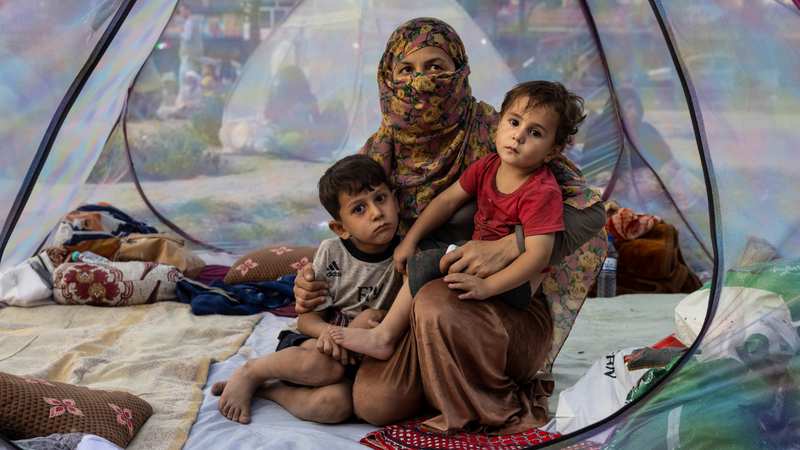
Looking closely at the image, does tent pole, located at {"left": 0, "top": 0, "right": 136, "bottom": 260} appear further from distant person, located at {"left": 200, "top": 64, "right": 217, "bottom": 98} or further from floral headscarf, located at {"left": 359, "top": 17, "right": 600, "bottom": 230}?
distant person, located at {"left": 200, "top": 64, "right": 217, "bottom": 98}

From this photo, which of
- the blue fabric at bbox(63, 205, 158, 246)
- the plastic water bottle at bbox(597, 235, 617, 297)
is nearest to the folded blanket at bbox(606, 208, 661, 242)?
the plastic water bottle at bbox(597, 235, 617, 297)

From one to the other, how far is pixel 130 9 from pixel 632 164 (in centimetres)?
267

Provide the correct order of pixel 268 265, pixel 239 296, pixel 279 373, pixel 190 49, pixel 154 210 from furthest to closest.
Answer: pixel 154 210 → pixel 190 49 → pixel 268 265 → pixel 239 296 → pixel 279 373

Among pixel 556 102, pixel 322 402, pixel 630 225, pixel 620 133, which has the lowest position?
pixel 322 402

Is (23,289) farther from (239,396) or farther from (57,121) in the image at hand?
(239,396)

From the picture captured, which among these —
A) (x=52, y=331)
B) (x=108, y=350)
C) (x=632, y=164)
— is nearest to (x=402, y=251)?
(x=108, y=350)

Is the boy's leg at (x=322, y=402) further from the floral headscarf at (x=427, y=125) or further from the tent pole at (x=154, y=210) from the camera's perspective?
the tent pole at (x=154, y=210)

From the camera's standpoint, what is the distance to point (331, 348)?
1590mm

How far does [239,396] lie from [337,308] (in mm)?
356

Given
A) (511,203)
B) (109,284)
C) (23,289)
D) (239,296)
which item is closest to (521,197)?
(511,203)

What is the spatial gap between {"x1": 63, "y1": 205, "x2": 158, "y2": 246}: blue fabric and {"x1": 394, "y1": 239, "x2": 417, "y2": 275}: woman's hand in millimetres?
2036

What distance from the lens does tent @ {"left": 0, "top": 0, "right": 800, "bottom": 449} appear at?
3.95 feet

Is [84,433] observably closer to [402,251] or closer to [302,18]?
[402,251]

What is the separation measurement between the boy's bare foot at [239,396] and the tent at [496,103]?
0.68 m
